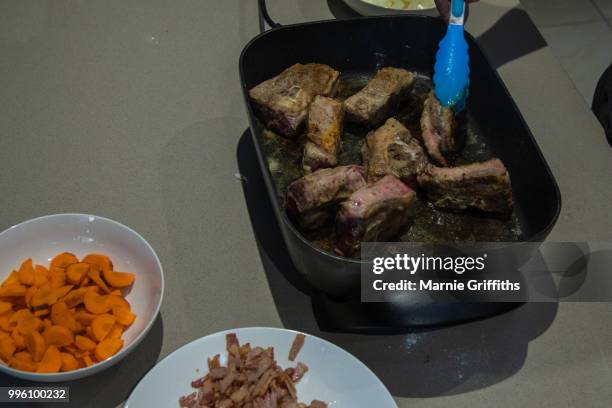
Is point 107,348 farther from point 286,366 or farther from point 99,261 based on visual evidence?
point 286,366

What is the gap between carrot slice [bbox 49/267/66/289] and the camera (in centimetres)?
126

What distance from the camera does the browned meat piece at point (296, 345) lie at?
1.24 m

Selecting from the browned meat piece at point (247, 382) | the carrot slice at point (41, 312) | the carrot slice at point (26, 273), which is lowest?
the browned meat piece at point (247, 382)

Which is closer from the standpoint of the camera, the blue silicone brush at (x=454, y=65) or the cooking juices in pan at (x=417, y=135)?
the cooking juices in pan at (x=417, y=135)

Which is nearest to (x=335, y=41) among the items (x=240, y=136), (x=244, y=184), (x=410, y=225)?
(x=240, y=136)

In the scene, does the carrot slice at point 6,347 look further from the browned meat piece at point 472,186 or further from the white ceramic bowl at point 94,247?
the browned meat piece at point 472,186

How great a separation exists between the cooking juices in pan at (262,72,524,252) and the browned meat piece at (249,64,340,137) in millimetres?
40

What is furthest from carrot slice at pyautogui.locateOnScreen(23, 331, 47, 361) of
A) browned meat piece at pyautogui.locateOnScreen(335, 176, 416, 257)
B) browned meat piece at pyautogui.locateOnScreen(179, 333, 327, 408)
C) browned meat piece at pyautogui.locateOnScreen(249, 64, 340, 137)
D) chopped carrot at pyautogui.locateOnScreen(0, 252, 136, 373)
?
browned meat piece at pyautogui.locateOnScreen(249, 64, 340, 137)

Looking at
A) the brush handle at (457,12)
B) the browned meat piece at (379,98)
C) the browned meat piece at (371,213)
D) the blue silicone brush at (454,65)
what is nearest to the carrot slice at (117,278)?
the browned meat piece at (371,213)

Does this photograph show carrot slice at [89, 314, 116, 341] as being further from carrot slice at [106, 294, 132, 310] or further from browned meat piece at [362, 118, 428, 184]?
browned meat piece at [362, 118, 428, 184]

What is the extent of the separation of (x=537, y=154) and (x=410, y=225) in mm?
335

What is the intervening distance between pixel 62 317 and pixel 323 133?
0.71m

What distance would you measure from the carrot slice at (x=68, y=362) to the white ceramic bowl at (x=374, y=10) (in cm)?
132

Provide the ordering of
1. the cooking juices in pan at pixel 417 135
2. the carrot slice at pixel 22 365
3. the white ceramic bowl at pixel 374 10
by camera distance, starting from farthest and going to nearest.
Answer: the white ceramic bowl at pixel 374 10
the cooking juices in pan at pixel 417 135
the carrot slice at pixel 22 365
